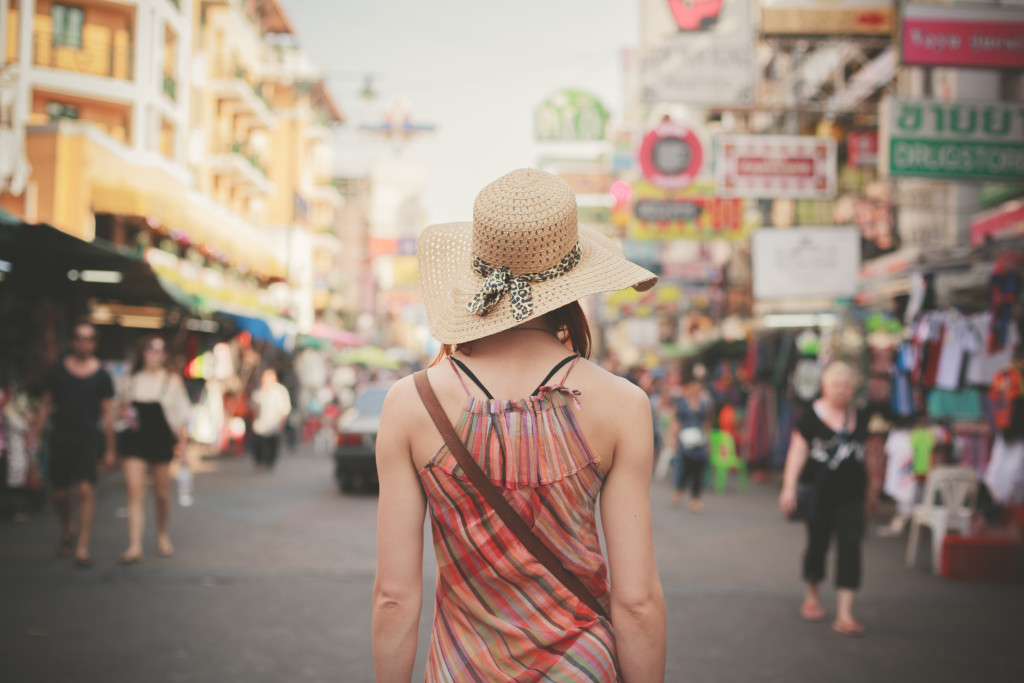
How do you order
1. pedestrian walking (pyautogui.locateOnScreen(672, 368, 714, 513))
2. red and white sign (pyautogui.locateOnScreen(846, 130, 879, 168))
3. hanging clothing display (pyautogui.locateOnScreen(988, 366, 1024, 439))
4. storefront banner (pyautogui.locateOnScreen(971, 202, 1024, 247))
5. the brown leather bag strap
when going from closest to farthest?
the brown leather bag strap < hanging clothing display (pyautogui.locateOnScreen(988, 366, 1024, 439)) < storefront banner (pyautogui.locateOnScreen(971, 202, 1024, 247)) < pedestrian walking (pyautogui.locateOnScreen(672, 368, 714, 513)) < red and white sign (pyautogui.locateOnScreen(846, 130, 879, 168))

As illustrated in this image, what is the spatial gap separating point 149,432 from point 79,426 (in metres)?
0.57

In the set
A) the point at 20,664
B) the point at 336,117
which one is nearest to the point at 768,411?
the point at 20,664

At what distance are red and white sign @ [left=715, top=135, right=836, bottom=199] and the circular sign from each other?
250cm

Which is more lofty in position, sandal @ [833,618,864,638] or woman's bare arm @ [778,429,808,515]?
woman's bare arm @ [778,429,808,515]

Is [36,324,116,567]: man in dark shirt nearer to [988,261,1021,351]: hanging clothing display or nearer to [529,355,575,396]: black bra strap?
[529,355,575,396]: black bra strap

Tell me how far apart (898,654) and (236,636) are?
424 centimetres

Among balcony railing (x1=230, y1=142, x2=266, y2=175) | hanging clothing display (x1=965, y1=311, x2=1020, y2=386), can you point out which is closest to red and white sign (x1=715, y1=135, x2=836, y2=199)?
hanging clothing display (x1=965, y1=311, x2=1020, y2=386)

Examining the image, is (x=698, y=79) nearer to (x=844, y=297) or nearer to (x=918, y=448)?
(x=844, y=297)

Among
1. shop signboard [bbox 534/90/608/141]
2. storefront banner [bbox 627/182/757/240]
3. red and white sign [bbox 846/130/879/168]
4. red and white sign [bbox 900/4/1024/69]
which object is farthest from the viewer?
shop signboard [bbox 534/90/608/141]

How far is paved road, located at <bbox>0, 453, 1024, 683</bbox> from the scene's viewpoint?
16.4 ft

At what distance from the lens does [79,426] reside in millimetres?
7398

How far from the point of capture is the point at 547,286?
1951 mm

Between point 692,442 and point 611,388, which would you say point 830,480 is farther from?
point 692,442

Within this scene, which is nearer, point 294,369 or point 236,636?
point 236,636
